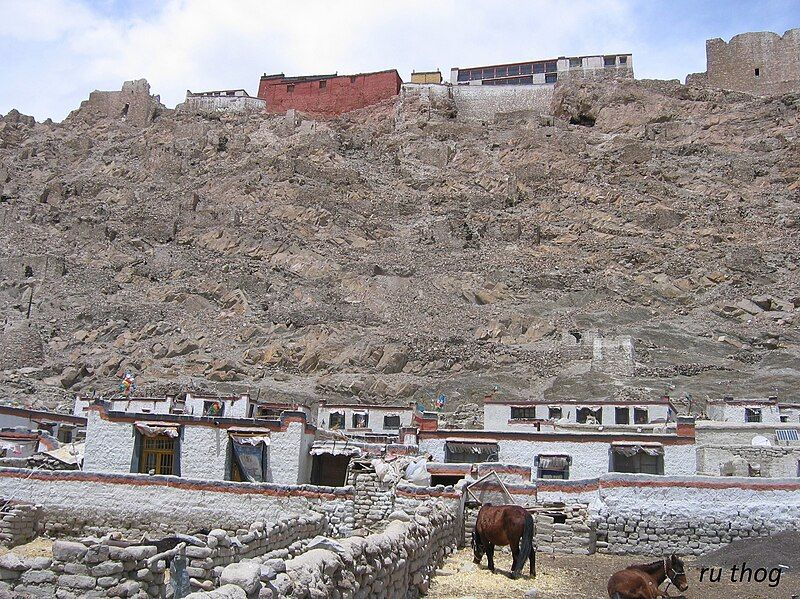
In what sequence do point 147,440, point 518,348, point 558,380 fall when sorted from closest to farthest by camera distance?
1. point 147,440
2. point 558,380
3. point 518,348

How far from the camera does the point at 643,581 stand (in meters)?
10.6

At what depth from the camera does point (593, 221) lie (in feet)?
210

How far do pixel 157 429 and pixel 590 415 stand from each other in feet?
55.0

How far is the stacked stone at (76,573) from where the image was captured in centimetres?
903

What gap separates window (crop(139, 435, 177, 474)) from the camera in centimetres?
2178

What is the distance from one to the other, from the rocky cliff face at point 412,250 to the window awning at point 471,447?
764 inches

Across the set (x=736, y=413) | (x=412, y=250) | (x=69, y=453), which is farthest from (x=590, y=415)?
(x=412, y=250)

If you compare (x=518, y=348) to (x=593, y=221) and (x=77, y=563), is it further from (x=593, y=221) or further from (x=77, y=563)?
(x=77, y=563)

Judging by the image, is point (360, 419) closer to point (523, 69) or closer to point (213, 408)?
point (213, 408)

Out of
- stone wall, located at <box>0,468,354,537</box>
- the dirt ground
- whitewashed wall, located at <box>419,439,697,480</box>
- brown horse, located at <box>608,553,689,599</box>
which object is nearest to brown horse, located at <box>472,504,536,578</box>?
the dirt ground

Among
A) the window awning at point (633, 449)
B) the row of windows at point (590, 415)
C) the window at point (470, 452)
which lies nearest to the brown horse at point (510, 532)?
the window at point (470, 452)

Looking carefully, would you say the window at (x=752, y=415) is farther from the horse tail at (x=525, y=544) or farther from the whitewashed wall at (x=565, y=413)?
the horse tail at (x=525, y=544)

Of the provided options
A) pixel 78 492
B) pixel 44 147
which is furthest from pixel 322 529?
pixel 44 147

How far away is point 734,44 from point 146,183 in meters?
54.6
